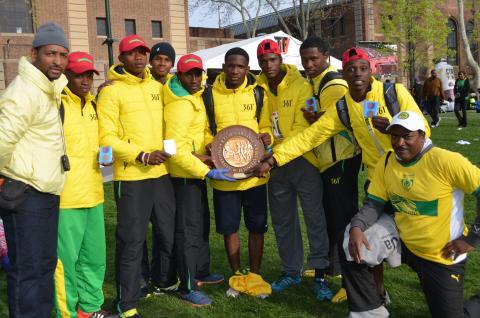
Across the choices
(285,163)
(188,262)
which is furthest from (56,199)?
(285,163)

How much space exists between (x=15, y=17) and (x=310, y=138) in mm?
28560

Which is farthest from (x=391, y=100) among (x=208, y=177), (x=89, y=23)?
(x=89, y=23)

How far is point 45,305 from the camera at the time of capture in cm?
347

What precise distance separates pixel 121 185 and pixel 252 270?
1.61 m

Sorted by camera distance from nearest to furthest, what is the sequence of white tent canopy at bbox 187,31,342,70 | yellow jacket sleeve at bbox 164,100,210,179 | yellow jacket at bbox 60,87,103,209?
yellow jacket at bbox 60,87,103,209, yellow jacket sleeve at bbox 164,100,210,179, white tent canopy at bbox 187,31,342,70

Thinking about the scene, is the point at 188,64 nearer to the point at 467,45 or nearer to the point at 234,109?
the point at 234,109

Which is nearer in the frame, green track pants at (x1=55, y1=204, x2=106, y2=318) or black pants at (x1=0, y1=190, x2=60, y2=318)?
black pants at (x1=0, y1=190, x2=60, y2=318)

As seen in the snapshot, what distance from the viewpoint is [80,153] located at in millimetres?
4059

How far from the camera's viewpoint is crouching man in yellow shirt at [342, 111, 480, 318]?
3.36 m

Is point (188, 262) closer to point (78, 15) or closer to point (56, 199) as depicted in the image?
point (56, 199)

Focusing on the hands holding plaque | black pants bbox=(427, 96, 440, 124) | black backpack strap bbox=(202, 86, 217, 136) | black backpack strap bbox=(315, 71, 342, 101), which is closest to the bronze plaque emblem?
the hands holding plaque

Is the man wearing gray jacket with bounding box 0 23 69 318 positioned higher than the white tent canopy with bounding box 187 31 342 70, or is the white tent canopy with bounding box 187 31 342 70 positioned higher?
the white tent canopy with bounding box 187 31 342 70

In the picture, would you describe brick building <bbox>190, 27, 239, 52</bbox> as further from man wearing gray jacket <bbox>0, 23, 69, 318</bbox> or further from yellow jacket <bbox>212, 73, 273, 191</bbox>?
man wearing gray jacket <bbox>0, 23, 69, 318</bbox>

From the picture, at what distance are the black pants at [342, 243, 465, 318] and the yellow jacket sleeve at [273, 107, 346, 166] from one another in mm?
1175
